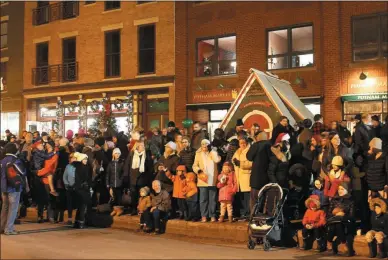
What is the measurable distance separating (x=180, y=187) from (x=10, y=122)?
21489 millimetres

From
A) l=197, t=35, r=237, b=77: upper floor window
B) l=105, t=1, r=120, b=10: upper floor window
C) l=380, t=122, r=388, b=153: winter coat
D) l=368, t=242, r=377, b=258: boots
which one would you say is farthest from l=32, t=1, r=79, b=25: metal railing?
l=368, t=242, r=377, b=258: boots

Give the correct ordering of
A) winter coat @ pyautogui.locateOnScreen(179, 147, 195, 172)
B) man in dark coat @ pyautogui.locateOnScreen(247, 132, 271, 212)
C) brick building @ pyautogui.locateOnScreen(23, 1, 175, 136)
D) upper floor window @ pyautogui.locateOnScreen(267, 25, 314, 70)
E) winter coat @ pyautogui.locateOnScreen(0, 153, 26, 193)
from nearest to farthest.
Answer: man in dark coat @ pyautogui.locateOnScreen(247, 132, 271, 212) → winter coat @ pyautogui.locateOnScreen(0, 153, 26, 193) → winter coat @ pyautogui.locateOnScreen(179, 147, 195, 172) → upper floor window @ pyautogui.locateOnScreen(267, 25, 314, 70) → brick building @ pyautogui.locateOnScreen(23, 1, 175, 136)

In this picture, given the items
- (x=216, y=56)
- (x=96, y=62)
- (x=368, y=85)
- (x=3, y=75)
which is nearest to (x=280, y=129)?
(x=368, y=85)

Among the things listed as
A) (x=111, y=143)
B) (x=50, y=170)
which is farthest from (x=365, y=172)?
(x=50, y=170)

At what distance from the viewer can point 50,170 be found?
13188 millimetres

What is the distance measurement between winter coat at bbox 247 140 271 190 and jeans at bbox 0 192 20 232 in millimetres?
5213

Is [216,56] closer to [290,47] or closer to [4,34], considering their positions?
[290,47]

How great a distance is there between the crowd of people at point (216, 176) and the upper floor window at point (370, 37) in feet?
26.6

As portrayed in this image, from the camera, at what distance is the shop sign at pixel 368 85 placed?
18859mm

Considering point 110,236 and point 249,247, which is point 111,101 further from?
point 249,247

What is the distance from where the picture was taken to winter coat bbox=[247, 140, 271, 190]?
10.6m

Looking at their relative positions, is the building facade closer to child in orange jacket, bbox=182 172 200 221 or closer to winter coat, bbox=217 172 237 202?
child in orange jacket, bbox=182 172 200 221

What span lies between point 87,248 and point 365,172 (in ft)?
18.1

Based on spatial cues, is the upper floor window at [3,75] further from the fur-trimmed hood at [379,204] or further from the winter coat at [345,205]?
the fur-trimmed hood at [379,204]
